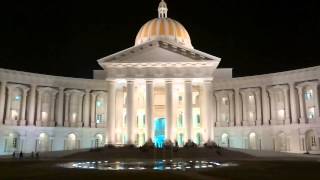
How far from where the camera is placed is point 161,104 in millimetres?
71875

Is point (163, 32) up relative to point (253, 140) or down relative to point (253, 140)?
up

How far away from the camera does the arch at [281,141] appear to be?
73.0 m

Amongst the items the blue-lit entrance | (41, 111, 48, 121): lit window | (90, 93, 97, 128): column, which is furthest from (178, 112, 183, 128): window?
(41, 111, 48, 121): lit window

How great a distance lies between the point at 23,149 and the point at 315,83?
58.3 m

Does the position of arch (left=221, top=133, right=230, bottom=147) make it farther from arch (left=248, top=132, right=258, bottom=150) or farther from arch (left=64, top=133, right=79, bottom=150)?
arch (left=64, top=133, right=79, bottom=150)

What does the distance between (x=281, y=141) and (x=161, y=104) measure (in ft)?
84.8

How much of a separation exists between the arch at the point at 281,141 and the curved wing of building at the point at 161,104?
0.21 m

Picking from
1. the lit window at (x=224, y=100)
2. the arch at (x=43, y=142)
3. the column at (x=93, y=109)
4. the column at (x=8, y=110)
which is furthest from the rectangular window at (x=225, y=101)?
the column at (x=8, y=110)

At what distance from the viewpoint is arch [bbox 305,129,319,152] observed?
224ft

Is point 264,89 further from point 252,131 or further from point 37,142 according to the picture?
point 37,142

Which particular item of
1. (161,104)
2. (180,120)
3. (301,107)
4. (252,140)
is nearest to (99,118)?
(161,104)

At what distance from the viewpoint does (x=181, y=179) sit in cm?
2148

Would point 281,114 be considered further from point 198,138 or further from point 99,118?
point 99,118

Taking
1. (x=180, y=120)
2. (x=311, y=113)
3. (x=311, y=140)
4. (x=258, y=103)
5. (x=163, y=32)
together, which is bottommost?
(x=311, y=140)
